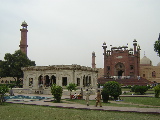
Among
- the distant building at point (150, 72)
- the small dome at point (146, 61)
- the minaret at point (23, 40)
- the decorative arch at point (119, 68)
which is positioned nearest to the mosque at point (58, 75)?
the minaret at point (23, 40)

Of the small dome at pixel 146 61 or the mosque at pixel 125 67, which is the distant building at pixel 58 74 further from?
the small dome at pixel 146 61

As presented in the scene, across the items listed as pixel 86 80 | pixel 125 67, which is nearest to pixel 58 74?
pixel 86 80

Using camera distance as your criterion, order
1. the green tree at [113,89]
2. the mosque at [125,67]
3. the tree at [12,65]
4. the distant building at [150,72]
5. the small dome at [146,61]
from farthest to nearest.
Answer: the small dome at [146,61] < the distant building at [150,72] < the mosque at [125,67] < the tree at [12,65] < the green tree at [113,89]

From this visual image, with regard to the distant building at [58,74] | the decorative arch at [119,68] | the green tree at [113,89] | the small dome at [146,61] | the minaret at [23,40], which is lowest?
the green tree at [113,89]

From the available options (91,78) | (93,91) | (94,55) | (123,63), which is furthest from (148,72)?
(93,91)

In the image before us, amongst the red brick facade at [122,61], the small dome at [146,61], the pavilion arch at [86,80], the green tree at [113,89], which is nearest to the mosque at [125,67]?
the red brick facade at [122,61]

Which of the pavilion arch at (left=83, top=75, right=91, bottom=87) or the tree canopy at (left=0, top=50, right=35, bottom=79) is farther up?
the tree canopy at (left=0, top=50, right=35, bottom=79)

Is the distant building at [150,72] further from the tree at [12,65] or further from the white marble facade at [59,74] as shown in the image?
the tree at [12,65]

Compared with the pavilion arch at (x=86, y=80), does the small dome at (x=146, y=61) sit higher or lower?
higher

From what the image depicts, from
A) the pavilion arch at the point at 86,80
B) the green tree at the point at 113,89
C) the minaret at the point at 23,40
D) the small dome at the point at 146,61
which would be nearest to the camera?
the green tree at the point at 113,89

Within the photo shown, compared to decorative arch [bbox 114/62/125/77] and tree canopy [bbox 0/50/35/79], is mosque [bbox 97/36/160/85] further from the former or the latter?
tree canopy [bbox 0/50/35/79]

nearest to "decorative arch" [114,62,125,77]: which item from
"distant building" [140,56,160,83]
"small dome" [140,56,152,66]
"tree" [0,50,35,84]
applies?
"distant building" [140,56,160,83]

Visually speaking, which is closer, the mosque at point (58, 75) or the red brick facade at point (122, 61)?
the mosque at point (58, 75)

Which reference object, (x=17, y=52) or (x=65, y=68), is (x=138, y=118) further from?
(x=17, y=52)
